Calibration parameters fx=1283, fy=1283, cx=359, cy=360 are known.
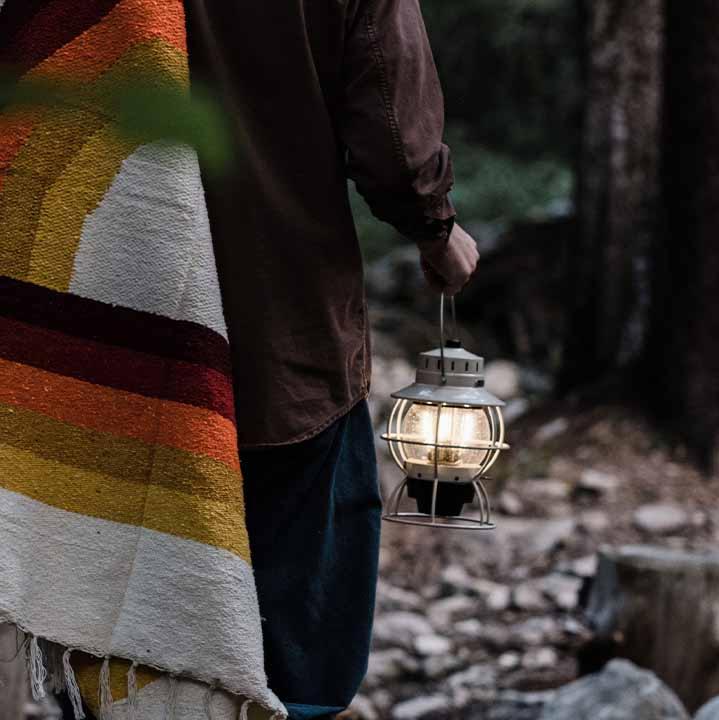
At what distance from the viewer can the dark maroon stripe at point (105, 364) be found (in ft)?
6.11

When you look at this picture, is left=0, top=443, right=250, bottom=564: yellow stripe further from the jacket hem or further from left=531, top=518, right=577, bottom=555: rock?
left=531, top=518, right=577, bottom=555: rock

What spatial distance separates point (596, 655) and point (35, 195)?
302cm

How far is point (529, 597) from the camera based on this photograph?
518 centimetres

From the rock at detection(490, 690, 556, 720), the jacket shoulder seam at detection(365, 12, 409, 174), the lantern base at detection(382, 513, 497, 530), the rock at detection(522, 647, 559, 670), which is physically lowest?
the rock at detection(522, 647, 559, 670)

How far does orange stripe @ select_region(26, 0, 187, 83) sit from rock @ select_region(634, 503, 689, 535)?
4.36m

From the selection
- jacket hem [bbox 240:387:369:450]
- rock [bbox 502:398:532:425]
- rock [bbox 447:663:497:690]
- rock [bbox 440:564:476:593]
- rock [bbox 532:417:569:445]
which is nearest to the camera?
jacket hem [bbox 240:387:369:450]

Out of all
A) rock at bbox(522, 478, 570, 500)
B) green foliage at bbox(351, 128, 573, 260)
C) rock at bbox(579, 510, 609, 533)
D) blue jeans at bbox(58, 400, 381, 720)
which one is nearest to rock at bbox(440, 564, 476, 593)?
rock at bbox(579, 510, 609, 533)

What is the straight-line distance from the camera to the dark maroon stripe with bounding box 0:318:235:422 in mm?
1863

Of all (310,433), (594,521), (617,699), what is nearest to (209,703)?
(310,433)

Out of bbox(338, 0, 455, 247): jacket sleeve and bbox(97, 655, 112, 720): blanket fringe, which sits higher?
bbox(338, 0, 455, 247): jacket sleeve

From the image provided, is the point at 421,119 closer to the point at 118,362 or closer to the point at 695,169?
the point at 118,362

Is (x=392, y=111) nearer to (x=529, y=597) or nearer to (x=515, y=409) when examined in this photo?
(x=529, y=597)

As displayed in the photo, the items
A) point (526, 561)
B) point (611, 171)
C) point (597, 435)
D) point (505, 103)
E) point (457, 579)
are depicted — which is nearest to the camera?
point (457, 579)

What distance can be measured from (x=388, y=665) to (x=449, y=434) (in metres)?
2.44
